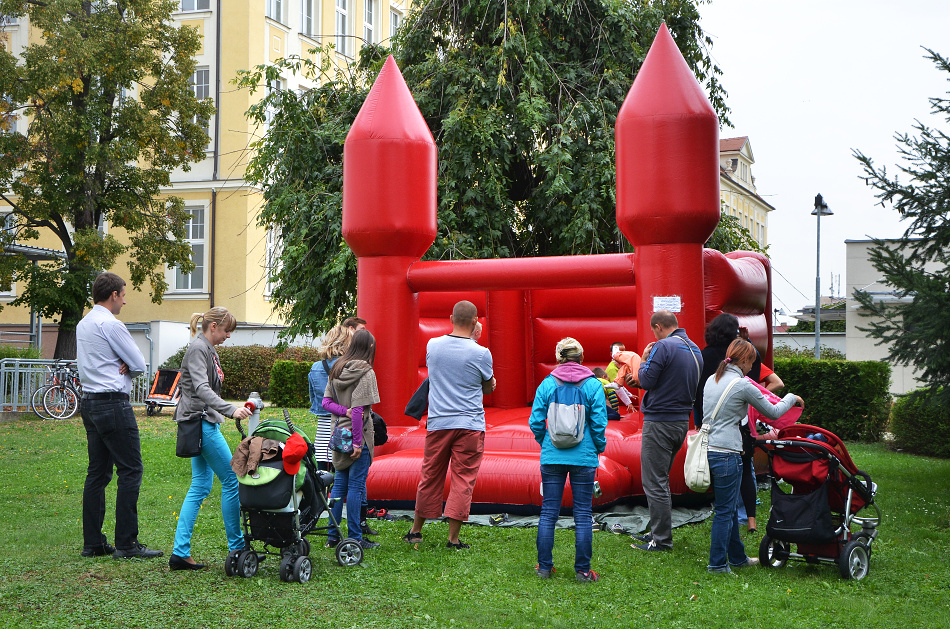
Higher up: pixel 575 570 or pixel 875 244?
pixel 875 244

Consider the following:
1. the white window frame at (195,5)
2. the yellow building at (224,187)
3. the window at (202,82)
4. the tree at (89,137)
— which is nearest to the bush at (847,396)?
the tree at (89,137)

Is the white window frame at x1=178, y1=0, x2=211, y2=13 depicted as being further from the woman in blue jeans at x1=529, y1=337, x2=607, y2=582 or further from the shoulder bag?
the shoulder bag

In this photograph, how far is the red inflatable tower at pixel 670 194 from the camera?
26.8 ft

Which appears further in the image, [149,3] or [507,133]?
[149,3]

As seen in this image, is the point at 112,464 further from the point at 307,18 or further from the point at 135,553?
the point at 307,18

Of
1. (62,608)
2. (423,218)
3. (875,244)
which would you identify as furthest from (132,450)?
(875,244)

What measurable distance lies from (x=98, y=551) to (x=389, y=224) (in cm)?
426

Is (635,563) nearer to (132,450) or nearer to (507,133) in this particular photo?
(132,450)

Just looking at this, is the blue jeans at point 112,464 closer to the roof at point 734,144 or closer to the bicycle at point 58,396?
the bicycle at point 58,396

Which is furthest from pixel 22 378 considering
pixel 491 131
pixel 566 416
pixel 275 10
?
pixel 566 416

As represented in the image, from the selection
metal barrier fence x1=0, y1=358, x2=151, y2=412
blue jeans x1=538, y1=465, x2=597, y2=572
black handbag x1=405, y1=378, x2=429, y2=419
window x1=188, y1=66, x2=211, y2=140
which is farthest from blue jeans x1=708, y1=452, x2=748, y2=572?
window x1=188, y1=66, x2=211, y2=140

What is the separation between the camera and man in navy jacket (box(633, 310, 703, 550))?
20.9ft

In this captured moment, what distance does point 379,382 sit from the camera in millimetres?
9102

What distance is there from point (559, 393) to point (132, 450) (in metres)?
2.90
